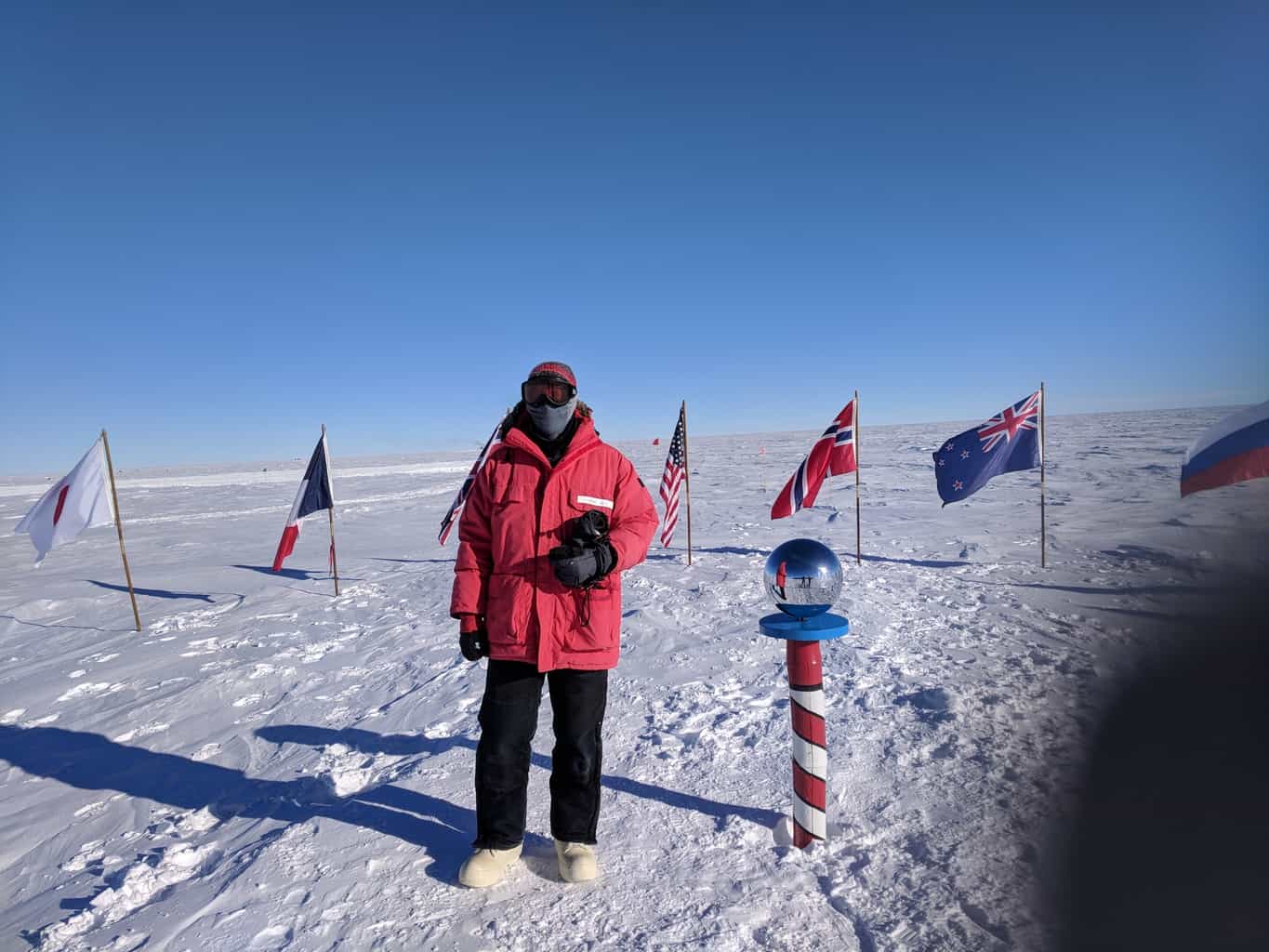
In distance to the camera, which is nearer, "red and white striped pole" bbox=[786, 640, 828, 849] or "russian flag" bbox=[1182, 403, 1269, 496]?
"russian flag" bbox=[1182, 403, 1269, 496]

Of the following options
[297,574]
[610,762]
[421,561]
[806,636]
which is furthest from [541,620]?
[297,574]

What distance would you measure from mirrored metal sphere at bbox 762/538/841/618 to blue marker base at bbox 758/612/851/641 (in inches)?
1.5

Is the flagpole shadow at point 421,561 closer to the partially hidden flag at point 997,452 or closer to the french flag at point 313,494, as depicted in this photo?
the french flag at point 313,494

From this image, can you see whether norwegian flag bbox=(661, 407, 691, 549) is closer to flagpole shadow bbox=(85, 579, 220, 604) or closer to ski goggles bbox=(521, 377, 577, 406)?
flagpole shadow bbox=(85, 579, 220, 604)

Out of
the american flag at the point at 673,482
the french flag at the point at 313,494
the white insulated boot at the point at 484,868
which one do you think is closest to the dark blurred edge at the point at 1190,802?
the white insulated boot at the point at 484,868

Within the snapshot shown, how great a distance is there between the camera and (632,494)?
265 centimetres

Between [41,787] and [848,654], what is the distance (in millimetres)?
Result: 5510

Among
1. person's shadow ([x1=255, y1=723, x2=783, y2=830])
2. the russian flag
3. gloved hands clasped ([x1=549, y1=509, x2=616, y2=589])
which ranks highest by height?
the russian flag

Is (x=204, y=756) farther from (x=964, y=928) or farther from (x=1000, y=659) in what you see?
(x=1000, y=659)

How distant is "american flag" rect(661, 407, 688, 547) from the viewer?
352 inches

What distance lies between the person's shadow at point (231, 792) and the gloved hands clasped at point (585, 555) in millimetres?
1299

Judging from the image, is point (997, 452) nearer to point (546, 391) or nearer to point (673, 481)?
point (673, 481)

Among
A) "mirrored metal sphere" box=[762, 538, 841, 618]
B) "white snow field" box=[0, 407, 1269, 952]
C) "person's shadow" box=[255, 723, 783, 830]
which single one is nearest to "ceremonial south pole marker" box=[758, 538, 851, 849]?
"mirrored metal sphere" box=[762, 538, 841, 618]

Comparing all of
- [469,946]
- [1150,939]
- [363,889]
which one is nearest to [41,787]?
[363,889]
